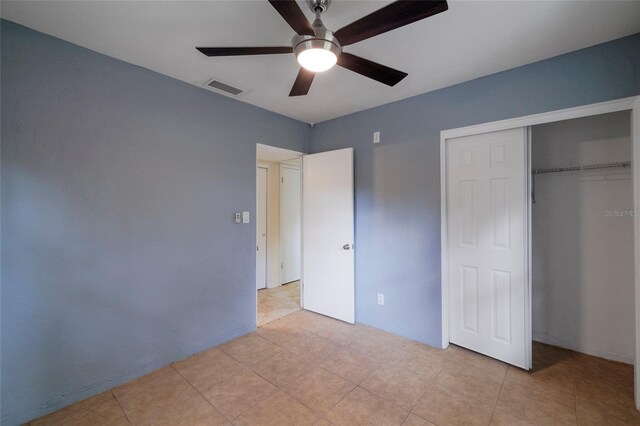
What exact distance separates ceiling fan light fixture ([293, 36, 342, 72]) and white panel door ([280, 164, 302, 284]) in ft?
10.6

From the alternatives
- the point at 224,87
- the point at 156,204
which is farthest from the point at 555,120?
the point at 156,204

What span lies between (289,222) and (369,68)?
3425 millimetres

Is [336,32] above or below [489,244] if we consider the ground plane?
above

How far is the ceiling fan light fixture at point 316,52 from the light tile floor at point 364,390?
214cm

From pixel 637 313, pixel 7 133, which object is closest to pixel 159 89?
pixel 7 133

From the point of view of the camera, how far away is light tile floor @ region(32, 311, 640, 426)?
1763mm

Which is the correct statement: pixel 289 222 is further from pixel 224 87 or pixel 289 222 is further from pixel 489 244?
pixel 489 244

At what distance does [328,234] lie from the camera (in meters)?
3.33

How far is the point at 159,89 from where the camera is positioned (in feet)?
7.56

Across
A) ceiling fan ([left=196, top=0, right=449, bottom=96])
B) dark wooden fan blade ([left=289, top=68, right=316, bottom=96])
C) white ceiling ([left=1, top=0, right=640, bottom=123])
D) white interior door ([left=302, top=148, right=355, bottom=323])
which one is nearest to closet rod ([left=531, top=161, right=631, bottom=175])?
white ceiling ([left=1, top=0, right=640, bottom=123])

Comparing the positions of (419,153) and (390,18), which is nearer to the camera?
(390,18)

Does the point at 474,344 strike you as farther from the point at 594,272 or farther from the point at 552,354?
the point at 594,272

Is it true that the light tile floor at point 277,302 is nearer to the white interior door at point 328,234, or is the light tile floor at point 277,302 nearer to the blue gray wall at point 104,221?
the white interior door at point 328,234

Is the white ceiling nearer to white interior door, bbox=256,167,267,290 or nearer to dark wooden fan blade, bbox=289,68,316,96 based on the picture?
dark wooden fan blade, bbox=289,68,316,96
